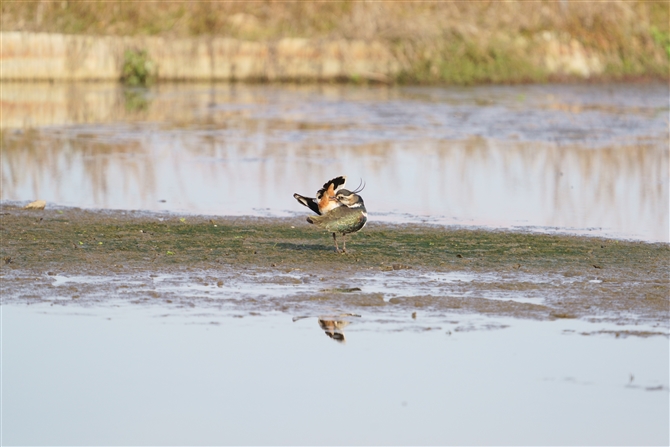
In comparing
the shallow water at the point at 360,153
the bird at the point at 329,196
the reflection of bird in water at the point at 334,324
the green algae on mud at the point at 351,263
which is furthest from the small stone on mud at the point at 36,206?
the reflection of bird in water at the point at 334,324

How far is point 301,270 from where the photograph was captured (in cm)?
816

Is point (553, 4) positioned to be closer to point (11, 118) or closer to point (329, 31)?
point (329, 31)

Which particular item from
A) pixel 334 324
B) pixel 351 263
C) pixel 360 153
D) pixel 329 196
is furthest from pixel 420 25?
pixel 334 324

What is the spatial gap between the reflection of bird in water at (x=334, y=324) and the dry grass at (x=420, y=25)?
22218mm

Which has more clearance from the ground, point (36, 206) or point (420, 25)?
point (420, 25)

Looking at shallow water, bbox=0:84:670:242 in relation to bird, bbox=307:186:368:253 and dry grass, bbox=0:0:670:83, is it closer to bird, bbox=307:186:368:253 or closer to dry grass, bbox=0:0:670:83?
bird, bbox=307:186:368:253

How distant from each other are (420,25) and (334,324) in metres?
23.3

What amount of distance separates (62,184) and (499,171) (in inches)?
206

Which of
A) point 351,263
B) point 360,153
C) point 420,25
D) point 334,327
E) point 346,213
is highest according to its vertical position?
point 420,25

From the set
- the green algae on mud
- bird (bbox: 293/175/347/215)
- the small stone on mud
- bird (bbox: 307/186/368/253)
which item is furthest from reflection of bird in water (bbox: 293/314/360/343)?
the small stone on mud

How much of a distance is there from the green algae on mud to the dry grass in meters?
19.2

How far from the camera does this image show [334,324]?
6.73 meters

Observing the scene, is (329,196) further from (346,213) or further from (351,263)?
(351,263)

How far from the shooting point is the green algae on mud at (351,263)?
23.8 feet
